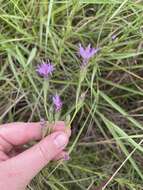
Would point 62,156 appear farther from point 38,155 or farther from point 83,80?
point 83,80

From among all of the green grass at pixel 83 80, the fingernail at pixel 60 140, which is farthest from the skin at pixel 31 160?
the green grass at pixel 83 80

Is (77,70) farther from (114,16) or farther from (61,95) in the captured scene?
(114,16)

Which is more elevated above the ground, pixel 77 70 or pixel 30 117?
pixel 77 70

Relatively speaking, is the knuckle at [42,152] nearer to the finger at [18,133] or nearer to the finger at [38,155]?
the finger at [38,155]

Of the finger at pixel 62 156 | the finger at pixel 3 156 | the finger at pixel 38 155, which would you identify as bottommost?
the finger at pixel 62 156

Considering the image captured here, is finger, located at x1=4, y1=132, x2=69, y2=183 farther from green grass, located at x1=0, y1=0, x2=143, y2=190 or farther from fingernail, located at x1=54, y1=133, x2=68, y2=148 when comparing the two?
green grass, located at x1=0, y1=0, x2=143, y2=190

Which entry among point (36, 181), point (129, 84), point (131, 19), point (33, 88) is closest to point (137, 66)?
point (129, 84)

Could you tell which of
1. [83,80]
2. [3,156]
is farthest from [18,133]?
[83,80]
